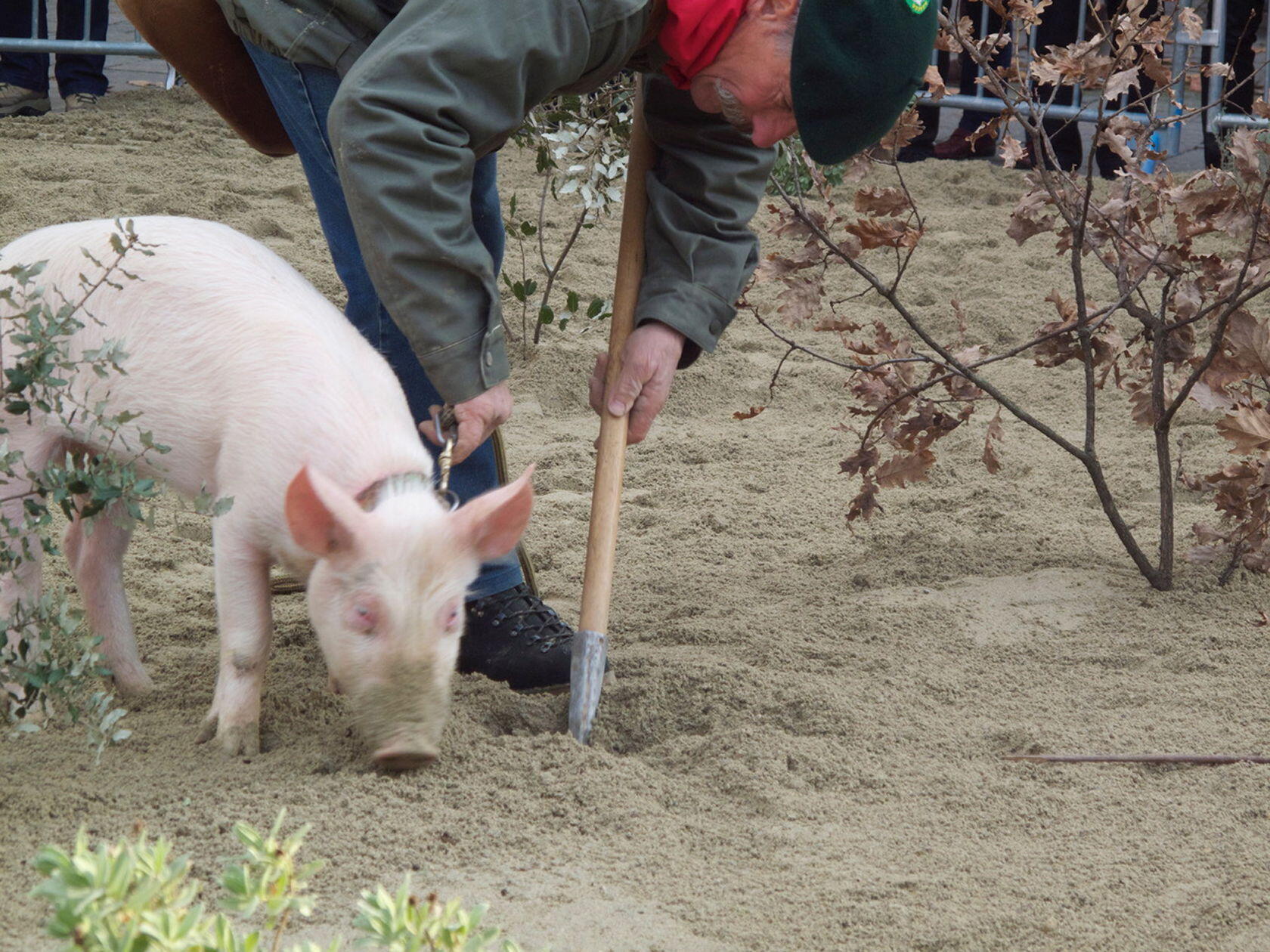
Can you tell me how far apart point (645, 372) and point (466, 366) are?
1.76 feet

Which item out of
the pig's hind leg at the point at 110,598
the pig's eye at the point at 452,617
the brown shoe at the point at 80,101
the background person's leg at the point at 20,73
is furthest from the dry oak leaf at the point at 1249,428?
the background person's leg at the point at 20,73

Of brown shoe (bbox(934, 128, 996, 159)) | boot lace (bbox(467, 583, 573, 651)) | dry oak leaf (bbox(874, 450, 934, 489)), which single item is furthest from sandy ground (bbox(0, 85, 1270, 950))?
brown shoe (bbox(934, 128, 996, 159))

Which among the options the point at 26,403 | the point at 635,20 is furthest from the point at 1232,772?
the point at 26,403

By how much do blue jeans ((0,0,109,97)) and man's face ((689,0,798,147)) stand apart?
5781 millimetres

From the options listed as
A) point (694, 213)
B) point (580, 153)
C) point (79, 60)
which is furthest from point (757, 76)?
point (79, 60)

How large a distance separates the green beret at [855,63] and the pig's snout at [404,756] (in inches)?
53.6

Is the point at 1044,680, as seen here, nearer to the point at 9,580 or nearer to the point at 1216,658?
the point at 1216,658

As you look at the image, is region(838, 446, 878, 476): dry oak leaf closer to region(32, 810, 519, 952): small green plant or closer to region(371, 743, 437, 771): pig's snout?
region(371, 743, 437, 771): pig's snout

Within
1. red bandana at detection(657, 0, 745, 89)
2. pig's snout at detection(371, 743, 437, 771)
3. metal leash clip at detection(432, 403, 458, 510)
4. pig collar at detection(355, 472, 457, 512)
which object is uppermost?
red bandana at detection(657, 0, 745, 89)

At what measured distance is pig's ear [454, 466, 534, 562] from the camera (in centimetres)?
253

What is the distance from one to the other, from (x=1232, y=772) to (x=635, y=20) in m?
1.84

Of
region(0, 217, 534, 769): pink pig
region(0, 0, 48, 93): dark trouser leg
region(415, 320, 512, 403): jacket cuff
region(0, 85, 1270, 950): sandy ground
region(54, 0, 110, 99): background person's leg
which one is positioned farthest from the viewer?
region(54, 0, 110, 99): background person's leg

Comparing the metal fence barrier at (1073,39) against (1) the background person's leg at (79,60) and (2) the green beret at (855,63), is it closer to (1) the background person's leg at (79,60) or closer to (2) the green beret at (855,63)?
(1) the background person's leg at (79,60)

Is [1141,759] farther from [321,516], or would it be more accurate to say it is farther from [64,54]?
[64,54]
